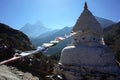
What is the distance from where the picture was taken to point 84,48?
16172 mm

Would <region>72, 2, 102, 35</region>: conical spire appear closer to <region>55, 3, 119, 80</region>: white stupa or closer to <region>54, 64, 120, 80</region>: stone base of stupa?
<region>55, 3, 119, 80</region>: white stupa

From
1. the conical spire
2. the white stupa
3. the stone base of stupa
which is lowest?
the stone base of stupa

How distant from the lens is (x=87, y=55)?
15.8 m

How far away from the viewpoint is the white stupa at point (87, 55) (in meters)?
15.5

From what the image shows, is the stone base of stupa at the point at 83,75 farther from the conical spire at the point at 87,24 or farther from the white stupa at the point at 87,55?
the conical spire at the point at 87,24

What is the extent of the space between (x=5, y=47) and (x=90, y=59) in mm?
11660

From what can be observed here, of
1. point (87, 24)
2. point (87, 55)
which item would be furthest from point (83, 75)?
point (87, 24)

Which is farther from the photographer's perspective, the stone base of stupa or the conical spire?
the conical spire

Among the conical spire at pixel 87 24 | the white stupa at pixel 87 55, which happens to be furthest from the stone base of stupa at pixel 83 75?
the conical spire at pixel 87 24

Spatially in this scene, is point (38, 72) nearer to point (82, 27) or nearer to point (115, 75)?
point (82, 27)

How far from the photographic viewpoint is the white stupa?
50.7 feet

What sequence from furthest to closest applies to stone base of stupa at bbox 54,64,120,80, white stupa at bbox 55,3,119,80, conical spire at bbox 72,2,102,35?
1. conical spire at bbox 72,2,102,35
2. white stupa at bbox 55,3,119,80
3. stone base of stupa at bbox 54,64,120,80

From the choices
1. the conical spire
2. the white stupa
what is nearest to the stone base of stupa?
the white stupa

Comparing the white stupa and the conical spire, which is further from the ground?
the conical spire
